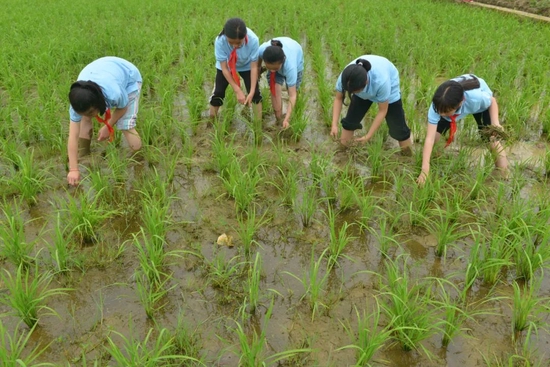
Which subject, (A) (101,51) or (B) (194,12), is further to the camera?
(B) (194,12)

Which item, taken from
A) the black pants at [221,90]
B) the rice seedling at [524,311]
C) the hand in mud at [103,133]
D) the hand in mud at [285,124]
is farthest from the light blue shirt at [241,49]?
the rice seedling at [524,311]

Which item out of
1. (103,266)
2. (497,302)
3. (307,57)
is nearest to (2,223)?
(103,266)

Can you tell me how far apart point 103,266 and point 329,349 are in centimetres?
127

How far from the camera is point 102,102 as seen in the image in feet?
8.25

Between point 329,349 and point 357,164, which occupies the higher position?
point 357,164

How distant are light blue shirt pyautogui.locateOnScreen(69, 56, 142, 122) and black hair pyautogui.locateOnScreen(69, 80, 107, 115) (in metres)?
0.25

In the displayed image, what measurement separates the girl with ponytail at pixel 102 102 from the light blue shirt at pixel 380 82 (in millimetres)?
1616

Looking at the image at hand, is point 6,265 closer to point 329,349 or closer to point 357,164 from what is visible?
point 329,349

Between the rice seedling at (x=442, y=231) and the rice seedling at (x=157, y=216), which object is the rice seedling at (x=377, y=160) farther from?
the rice seedling at (x=157, y=216)

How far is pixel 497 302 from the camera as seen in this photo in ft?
6.51

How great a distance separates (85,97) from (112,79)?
569 mm

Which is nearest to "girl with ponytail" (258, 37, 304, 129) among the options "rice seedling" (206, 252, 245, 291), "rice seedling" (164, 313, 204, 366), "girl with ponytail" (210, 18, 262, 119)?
"girl with ponytail" (210, 18, 262, 119)

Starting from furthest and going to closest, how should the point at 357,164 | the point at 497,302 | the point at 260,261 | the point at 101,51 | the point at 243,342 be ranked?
the point at 101,51, the point at 357,164, the point at 260,261, the point at 497,302, the point at 243,342

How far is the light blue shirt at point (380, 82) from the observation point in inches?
115
